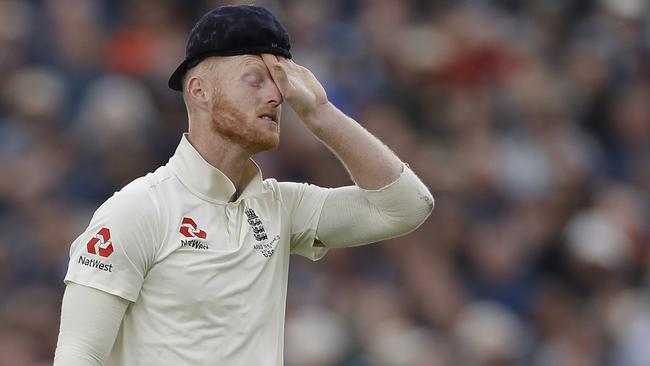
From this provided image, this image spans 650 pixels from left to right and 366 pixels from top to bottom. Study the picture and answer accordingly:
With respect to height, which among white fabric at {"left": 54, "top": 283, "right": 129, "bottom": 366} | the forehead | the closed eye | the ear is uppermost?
the forehead

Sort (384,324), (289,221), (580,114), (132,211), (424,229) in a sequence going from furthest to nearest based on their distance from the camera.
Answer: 1. (580,114)
2. (424,229)
3. (384,324)
4. (289,221)
5. (132,211)

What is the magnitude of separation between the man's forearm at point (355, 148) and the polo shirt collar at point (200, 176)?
0.32 meters

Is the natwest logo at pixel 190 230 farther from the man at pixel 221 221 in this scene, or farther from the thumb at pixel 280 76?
the thumb at pixel 280 76

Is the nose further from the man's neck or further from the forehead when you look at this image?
the man's neck

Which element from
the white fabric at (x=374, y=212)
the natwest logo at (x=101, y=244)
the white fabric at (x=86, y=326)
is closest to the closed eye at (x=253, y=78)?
the white fabric at (x=374, y=212)

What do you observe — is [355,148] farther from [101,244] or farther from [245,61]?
[101,244]

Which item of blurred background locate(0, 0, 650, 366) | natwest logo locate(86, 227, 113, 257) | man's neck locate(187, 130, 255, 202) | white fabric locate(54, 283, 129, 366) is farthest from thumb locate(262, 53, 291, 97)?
blurred background locate(0, 0, 650, 366)

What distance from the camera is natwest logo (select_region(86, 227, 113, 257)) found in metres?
3.96

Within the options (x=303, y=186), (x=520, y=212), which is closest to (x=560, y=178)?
(x=520, y=212)

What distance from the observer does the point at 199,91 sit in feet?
14.0

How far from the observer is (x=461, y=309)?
9.28m

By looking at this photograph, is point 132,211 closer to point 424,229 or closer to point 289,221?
point 289,221

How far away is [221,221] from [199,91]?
41 cm

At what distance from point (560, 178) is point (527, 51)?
1624 millimetres
